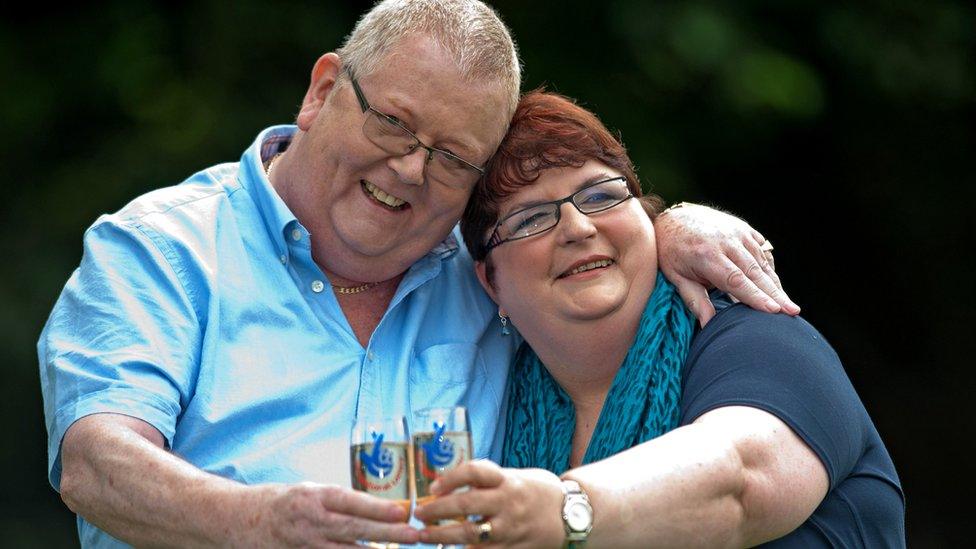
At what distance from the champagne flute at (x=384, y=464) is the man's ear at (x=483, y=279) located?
3.39ft

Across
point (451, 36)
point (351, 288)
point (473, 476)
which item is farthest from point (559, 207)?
point (473, 476)

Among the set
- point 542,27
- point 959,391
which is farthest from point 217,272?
point 959,391

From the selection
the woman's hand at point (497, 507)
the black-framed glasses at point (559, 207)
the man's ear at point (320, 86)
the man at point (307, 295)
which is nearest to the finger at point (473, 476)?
the woman's hand at point (497, 507)

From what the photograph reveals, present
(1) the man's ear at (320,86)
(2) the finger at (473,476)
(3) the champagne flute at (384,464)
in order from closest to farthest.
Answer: (2) the finger at (473,476), (3) the champagne flute at (384,464), (1) the man's ear at (320,86)

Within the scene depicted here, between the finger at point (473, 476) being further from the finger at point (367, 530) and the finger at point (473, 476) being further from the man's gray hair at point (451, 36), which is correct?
→ the man's gray hair at point (451, 36)

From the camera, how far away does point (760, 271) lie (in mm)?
2920

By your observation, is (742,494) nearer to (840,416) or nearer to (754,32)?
(840,416)

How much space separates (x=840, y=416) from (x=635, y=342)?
0.53 meters

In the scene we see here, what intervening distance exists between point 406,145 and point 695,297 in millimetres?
753

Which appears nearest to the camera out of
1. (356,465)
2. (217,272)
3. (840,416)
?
(356,465)

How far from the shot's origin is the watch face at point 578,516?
86.2 inches

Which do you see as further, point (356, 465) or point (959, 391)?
point (959, 391)

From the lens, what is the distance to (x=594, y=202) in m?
3.05

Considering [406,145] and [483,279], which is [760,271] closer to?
[483,279]
